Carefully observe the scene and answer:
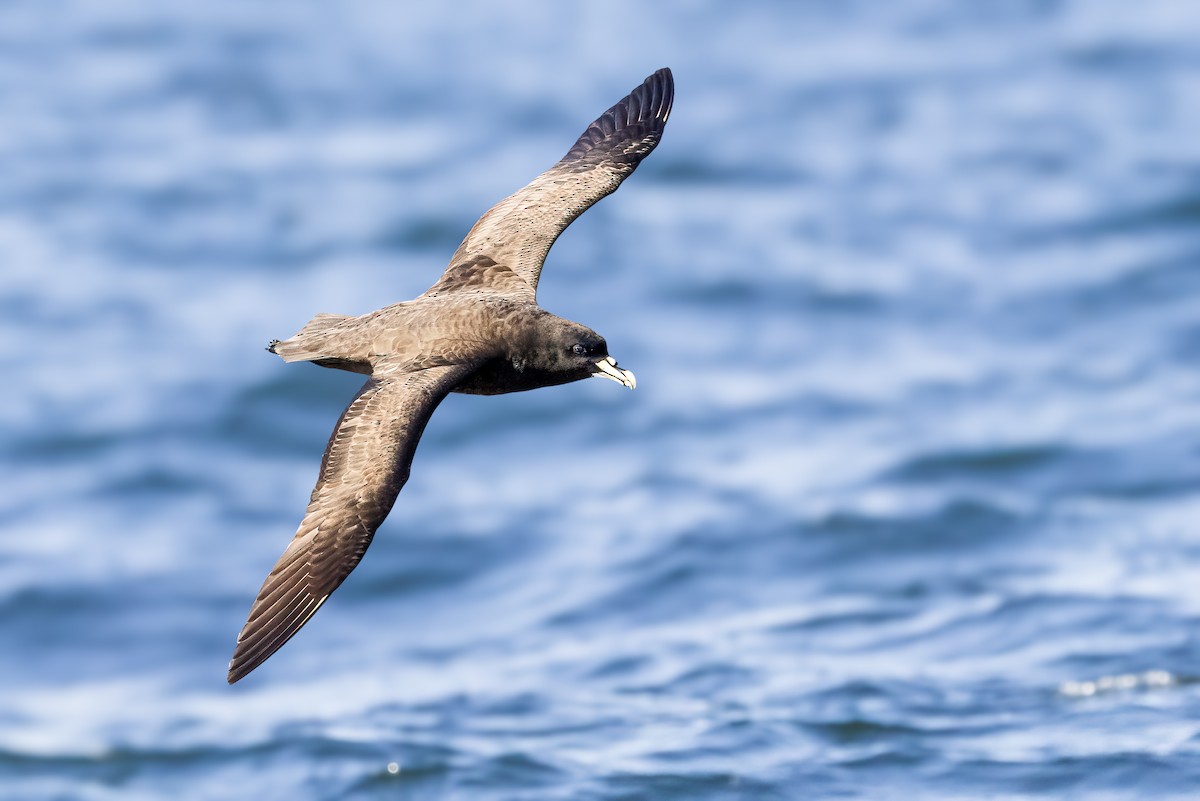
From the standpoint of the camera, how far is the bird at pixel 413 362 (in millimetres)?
9070

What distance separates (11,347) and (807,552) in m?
11.0

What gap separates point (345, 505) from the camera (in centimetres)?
919

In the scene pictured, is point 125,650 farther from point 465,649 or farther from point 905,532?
point 905,532

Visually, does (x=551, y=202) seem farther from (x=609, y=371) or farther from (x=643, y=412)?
(x=643, y=412)

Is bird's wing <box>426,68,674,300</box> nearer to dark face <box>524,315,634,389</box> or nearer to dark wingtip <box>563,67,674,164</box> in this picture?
dark wingtip <box>563,67,674,164</box>

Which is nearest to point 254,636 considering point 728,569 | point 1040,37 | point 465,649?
point 465,649

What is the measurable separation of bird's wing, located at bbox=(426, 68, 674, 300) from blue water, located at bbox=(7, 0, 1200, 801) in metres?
5.29

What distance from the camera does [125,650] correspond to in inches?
758

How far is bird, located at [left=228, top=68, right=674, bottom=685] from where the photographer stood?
907 centimetres

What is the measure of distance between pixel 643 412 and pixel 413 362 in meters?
13.5

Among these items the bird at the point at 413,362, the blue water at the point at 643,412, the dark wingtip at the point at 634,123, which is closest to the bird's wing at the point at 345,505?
the bird at the point at 413,362

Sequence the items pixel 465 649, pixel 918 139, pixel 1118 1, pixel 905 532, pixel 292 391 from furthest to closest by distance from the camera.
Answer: pixel 1118 1
pixel 918 139
pixel 292 391
pixel 905 532
pixel 465 649

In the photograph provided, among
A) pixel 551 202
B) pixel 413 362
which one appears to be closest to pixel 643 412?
pixel 551 202

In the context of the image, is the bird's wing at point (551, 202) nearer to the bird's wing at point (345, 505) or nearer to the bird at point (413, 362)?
the bird at point (413, 362)
